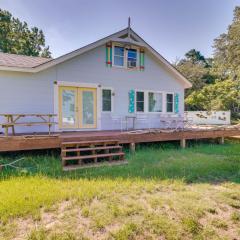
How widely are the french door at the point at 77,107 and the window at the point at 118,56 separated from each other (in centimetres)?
172

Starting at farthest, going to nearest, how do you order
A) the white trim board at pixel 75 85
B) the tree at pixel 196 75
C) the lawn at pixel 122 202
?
1. the tree at pixel 196 75
2. the white trim board at pixel 75 85
3. the lawn at pixel 122 202

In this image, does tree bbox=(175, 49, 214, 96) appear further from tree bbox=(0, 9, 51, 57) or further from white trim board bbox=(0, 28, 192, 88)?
tree bbox=(0, 9, 51, 57)

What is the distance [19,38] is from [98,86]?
961 inches

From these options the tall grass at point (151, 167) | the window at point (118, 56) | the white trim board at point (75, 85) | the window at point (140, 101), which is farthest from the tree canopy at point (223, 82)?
the white trim board at point (75, 85)

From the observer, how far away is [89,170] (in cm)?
550

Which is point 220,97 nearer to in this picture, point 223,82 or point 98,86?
point 223,82

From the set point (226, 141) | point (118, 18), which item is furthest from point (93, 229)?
point (118, 18)

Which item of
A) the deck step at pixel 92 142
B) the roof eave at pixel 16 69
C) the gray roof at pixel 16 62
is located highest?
the gray roof at pixel 16 62

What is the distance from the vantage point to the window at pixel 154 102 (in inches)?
415

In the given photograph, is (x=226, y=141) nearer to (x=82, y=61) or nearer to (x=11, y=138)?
(x=82, y=61)

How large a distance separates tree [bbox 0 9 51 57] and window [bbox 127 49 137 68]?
2219 cm

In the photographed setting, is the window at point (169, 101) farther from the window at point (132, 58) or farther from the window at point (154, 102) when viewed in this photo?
the window at point (132, 58)

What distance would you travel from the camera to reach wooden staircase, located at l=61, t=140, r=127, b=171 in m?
5.88

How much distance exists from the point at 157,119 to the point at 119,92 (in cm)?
252
